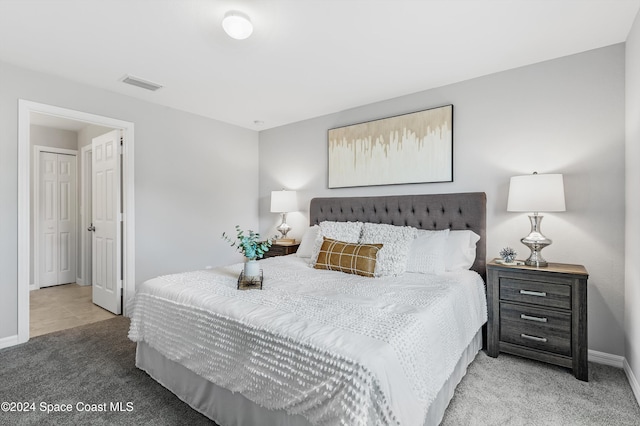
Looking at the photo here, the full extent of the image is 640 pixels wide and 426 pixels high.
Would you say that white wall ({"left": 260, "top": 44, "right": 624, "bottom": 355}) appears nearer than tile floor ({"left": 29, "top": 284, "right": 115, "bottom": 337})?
Yes

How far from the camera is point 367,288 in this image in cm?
211

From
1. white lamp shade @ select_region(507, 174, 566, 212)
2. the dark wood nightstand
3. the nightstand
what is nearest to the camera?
the nightstand

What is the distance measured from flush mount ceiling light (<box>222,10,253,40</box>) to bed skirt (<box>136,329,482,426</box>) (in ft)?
7.26

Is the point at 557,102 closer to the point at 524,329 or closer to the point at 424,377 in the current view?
the point at 524,329

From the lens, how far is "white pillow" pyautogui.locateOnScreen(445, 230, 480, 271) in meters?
2.67

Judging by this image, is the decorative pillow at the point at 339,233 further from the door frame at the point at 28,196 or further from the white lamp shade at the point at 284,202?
the door frame at the point at 28,196

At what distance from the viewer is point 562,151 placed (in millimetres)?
2570

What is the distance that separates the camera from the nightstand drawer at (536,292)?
2.22 metres

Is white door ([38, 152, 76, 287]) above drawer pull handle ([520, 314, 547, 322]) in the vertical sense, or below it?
above

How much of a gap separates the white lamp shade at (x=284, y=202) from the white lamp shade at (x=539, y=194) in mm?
2603

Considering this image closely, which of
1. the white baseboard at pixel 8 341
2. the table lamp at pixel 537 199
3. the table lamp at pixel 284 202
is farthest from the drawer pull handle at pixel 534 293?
the white baseboard at pixel 8 341

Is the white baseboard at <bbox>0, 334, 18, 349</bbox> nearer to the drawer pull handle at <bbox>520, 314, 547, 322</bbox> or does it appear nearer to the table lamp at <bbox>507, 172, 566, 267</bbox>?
the drawer pull handle at <bbox>520, 314, 547, 322</bbox>

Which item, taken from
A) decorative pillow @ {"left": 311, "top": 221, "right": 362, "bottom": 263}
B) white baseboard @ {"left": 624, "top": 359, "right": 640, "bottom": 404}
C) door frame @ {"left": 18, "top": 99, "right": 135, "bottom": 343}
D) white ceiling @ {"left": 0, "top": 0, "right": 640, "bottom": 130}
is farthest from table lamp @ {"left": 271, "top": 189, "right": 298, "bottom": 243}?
white baseboard @ {"left": 624, "top": 359, "right": 640, "bottom": 404}

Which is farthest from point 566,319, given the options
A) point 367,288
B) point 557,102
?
point 557,102
